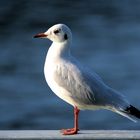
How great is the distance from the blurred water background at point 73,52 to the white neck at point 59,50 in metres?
3.04

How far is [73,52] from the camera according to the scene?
29.3 ft

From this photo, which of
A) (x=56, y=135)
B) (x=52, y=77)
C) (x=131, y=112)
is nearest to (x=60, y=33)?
(x=52, y=77)

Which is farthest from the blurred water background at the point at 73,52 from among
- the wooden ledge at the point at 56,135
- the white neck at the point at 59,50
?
the wooden ledge at the point at 56,135

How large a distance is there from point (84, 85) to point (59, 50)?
0.60ft

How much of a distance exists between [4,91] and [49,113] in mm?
697

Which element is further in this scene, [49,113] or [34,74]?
[34,74]

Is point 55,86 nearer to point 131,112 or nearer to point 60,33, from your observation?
point 60,33

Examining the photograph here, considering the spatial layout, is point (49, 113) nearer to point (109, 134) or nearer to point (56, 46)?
point (56, 46)

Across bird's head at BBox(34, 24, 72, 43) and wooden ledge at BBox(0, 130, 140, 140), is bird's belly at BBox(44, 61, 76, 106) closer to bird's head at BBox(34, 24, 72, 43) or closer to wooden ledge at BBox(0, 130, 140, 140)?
bird's head at BBox(34, 24, 72, 43)

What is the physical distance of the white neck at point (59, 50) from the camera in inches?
150

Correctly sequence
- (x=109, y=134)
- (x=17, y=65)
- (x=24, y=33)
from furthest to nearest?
(x=24, y=33) → (x=17, y=65) → (x=109, y=134)

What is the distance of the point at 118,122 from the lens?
7285mm

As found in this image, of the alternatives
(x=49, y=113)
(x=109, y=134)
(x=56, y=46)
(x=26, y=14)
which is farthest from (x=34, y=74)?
(x=109, y=134)

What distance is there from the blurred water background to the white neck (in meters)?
3.04
